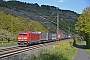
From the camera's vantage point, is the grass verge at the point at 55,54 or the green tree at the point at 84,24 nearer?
the grass verge at the point at 55,54

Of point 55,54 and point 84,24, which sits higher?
point 84,24

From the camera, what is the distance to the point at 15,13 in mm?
76688

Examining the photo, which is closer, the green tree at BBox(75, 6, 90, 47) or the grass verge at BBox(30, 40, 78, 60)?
the grass verge at BBox(30, 40, 78, 60)

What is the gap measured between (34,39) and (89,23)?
1237 centimetres

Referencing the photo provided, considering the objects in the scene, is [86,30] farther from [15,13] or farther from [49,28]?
[49,28]

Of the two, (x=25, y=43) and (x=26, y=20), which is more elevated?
(x=26, y=20)

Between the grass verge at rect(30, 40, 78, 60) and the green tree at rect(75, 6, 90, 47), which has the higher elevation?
the green tree at rect(75, 6, 90, 47)

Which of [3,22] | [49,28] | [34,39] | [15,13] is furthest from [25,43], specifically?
[49,28]

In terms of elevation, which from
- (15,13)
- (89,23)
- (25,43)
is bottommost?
(25,43)

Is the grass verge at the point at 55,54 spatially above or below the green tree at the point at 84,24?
below

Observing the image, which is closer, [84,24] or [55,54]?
[55,54]

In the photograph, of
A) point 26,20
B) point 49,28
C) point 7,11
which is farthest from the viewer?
point 49,28

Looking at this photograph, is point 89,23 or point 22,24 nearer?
point 89,23

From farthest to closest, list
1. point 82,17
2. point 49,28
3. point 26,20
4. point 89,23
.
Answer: point 49,28 → point 26,20 → point 82,17 → point 89,23
